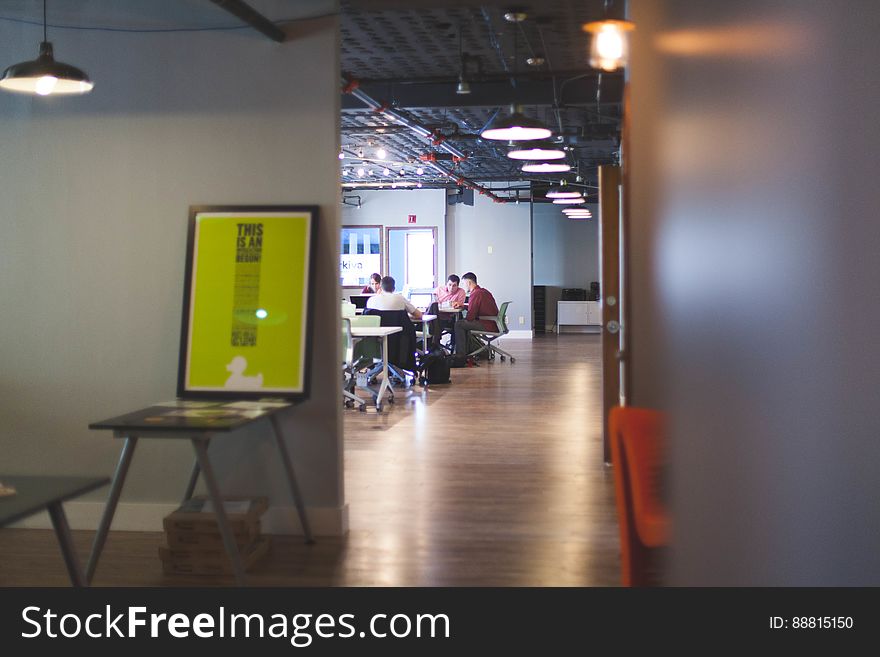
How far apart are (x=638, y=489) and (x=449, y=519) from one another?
105 inches

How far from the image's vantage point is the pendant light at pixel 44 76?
4332 millimetres

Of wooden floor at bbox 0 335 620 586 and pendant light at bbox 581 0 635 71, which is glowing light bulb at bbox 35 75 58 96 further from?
pendant light at bbox 581 0 635 71

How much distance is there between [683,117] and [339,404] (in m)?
3.75

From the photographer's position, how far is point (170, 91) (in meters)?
5.32

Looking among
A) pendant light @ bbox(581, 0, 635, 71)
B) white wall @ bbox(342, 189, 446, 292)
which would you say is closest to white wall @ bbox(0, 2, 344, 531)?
pendant light @ bbox(581, 0, 635, 71)

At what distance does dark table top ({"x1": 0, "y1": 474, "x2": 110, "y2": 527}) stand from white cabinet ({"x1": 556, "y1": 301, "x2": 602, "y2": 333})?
21.9 metres

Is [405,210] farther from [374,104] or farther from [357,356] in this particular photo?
[357,356]

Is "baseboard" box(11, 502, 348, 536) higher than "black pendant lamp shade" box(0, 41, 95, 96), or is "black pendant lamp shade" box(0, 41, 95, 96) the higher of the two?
"black pendant lamp shade" box(0, 41, 95, 96)

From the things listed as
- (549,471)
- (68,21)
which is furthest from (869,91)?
(549,471)

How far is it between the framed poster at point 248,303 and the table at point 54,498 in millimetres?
1903

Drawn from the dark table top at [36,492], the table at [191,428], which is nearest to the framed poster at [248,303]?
the table at [191,428]

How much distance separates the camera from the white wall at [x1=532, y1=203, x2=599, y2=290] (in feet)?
83.8

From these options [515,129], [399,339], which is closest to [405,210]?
[399,339]

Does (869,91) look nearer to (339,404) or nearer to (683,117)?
(683,117)
